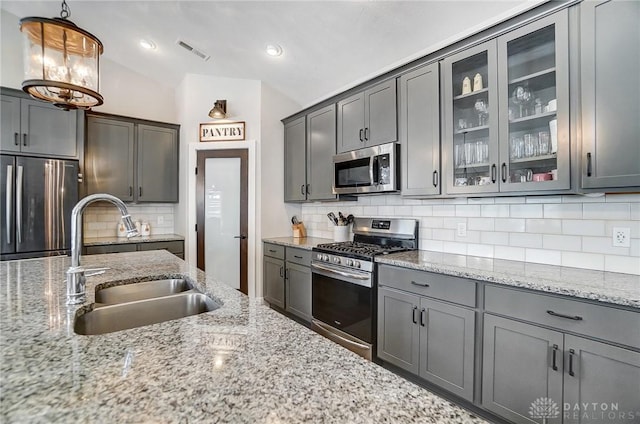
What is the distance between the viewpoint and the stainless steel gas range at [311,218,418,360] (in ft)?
7.84

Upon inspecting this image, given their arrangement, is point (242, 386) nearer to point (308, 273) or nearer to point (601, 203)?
point (601, 203)

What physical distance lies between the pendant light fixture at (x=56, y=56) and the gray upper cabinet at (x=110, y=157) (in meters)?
2.24

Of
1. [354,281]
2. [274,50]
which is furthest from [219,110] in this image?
[354,281]

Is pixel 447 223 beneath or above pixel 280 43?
beneath

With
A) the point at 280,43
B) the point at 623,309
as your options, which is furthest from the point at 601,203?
the point at 280,43

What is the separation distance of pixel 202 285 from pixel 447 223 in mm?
2043

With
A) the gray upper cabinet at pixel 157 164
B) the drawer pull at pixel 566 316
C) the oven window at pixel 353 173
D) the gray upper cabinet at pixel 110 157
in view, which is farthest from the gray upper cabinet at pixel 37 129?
the drawer pull at pixel 566 316

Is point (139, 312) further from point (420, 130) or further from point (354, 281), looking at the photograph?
point (420, 130)

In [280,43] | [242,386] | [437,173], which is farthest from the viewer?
[280,43]

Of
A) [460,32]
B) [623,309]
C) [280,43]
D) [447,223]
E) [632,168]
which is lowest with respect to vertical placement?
[623,309]

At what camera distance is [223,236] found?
3.91 metres

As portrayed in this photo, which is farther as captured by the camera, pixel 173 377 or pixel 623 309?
pixel 623 309

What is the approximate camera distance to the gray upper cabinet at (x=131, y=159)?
362cm

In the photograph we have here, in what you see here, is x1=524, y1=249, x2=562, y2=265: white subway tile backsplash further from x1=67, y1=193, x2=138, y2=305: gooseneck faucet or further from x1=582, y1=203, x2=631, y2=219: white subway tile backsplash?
x1=67, y1=193, x2=138, y2=305: gooseneck faucet
